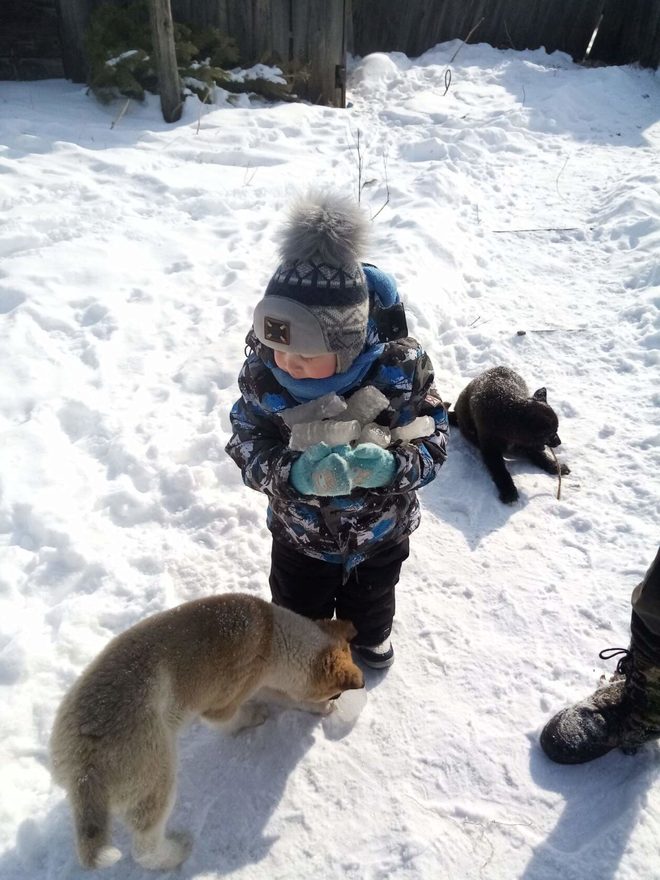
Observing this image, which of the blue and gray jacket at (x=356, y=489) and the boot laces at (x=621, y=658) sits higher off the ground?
the blue and gray jacket at (x=356, y=489)

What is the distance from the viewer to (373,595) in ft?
8.90

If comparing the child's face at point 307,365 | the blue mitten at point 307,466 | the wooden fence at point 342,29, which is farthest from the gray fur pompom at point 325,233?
the wooden fence at point 342,29

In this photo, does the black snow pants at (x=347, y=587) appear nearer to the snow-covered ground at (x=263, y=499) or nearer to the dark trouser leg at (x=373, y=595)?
the dark trouser leg at (x=373, y=595)

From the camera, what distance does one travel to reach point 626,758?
247cm

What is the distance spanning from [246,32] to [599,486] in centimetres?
762

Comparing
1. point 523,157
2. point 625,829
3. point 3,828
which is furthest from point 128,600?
point 523,157

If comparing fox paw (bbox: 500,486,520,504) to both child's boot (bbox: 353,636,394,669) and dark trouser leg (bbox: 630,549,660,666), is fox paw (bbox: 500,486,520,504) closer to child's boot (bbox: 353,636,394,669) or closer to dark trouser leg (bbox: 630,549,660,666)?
child's boot (bbox: 353,636,394,669)

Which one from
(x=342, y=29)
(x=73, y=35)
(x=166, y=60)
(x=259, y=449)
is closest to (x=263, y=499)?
(x=259, y=449)

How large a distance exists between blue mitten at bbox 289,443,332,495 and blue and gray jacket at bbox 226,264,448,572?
0.04m

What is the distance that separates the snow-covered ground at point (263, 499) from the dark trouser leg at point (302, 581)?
1.17ft

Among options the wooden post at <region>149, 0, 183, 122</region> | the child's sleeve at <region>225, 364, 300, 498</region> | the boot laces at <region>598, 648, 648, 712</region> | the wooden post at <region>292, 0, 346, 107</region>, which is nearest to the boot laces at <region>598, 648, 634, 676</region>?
the boot laces at <region>598, 648, 648, 712</region>

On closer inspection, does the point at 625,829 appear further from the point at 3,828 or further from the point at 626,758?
the point at 3,828

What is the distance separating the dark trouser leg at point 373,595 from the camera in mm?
2668

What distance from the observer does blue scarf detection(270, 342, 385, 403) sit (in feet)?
7.13
